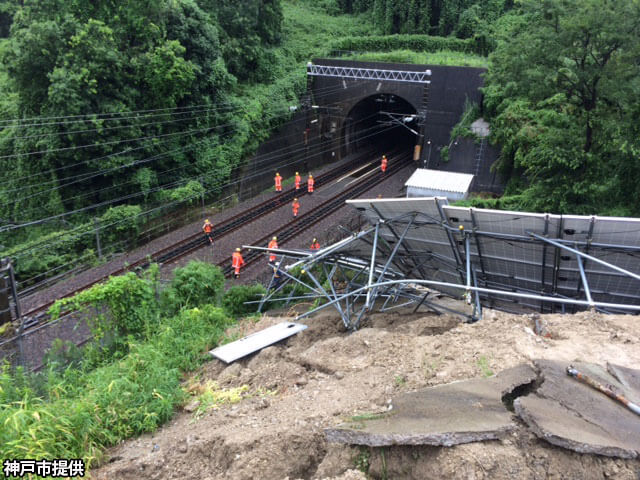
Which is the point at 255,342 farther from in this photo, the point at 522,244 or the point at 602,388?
the point at 602,388

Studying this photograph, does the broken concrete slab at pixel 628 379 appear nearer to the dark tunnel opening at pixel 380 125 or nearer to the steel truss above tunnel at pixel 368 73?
the steel truss above tunnel at pixel 368 73

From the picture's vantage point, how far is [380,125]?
3875 centimetres

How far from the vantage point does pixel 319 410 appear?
5859 mm

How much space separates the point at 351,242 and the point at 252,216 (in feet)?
44.0

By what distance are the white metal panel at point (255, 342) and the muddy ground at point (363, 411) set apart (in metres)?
0.28

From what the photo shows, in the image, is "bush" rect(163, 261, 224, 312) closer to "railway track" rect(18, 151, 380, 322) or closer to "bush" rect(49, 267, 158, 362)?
"bush" rect(49, 267, 158, 362)

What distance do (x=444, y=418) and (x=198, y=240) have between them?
1741cm

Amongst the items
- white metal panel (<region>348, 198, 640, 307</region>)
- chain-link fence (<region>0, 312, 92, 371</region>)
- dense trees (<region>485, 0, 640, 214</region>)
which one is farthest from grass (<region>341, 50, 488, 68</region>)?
chain-link fence (<region>0, 312, 92, 371</region>)

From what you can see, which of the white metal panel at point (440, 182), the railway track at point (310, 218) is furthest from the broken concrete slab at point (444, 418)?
the white metal panel at point (440, 182)

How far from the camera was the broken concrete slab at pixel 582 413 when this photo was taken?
430 cm

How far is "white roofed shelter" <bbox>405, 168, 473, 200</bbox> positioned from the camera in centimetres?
2280

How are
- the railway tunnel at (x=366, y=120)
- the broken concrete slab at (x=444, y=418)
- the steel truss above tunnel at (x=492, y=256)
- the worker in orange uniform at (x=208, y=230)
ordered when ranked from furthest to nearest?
the railway tunnel at (x=366, y=120) < the worker in orange uniform at (x=208, y=230) < the steel truss above tunnel at (x=492, y=256) < the broken concrete slab at (x=444, y=418)

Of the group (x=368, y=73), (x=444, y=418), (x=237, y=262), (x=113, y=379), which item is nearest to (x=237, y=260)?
(x=237, y=262)

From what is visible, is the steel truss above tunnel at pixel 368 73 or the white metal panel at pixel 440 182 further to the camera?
the steel truss above tunnel at pixel 368 73
